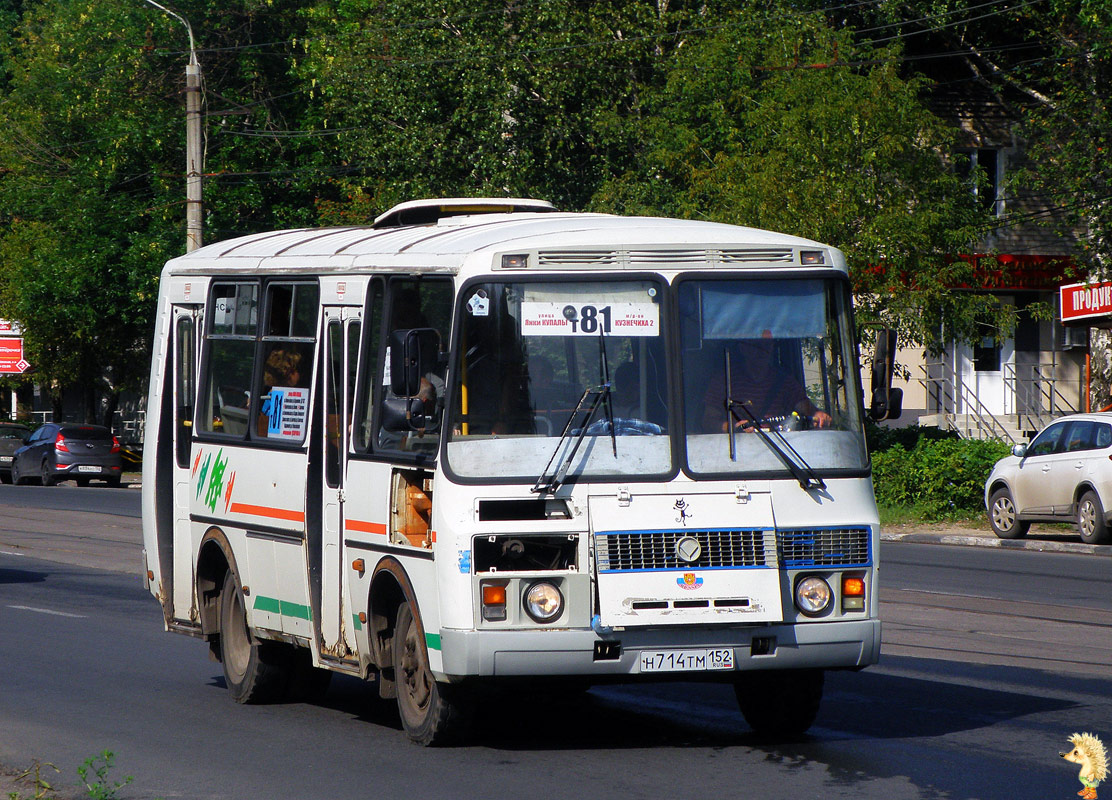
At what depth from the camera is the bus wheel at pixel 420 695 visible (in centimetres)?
825

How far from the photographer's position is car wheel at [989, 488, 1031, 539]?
76.5 ft

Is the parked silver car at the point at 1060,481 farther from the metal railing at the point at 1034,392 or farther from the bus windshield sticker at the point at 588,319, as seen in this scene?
the metal railing at the point at 1034,392

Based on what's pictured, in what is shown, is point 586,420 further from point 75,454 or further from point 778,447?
point 75,454

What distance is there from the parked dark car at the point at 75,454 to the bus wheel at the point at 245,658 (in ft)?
105

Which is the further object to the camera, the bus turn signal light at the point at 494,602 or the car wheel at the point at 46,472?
the car wheel at the point at 46,472

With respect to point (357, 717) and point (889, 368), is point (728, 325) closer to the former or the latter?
point (889, 368)

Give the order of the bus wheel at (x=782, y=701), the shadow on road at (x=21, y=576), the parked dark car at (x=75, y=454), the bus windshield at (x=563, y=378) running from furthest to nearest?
the parked dark car at (x=75, y=454) < the shadow on road at (x=21, y=576) < the bus wheel at (x=782, y=701) < the bus windshield at (x=563, y=378)

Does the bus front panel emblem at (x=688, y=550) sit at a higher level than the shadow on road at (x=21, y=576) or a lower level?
higher

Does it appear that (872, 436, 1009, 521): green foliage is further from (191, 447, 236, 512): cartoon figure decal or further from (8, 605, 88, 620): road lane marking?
(191, 447, 236, 512): cartoon figure decal

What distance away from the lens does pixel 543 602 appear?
7.83 m

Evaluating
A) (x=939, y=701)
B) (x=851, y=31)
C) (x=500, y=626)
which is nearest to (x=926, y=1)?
(x=851, y=31)

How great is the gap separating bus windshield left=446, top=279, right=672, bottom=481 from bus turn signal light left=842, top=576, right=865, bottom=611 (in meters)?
1.01

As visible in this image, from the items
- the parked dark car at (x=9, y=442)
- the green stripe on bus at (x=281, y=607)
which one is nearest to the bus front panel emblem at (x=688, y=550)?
the green stripe on bus at (x=281, y=607)

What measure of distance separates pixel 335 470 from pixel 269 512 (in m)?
0.83
